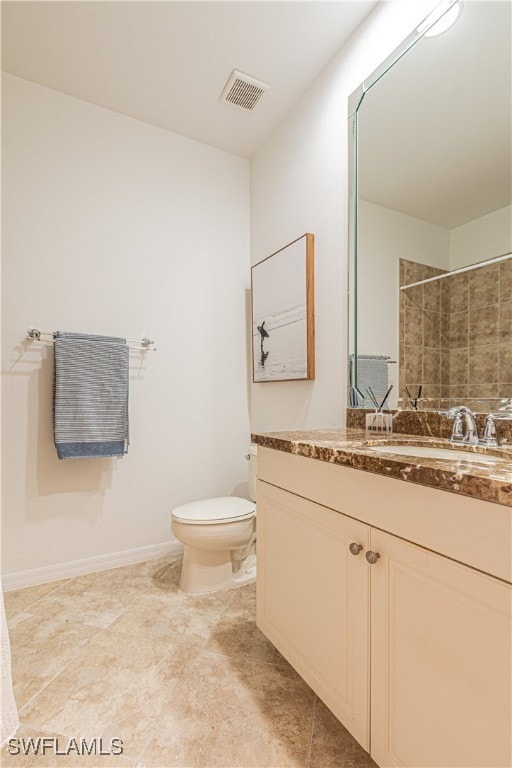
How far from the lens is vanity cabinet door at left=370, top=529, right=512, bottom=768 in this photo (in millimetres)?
614

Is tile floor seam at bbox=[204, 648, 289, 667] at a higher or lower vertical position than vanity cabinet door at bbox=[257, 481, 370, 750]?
lower

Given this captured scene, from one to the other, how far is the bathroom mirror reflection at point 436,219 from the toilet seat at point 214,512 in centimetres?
73

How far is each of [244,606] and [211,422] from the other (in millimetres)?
1043

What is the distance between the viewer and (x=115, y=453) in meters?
1.95

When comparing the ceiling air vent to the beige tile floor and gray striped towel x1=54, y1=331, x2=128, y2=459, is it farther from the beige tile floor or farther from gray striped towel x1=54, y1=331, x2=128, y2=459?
the beige tile floor

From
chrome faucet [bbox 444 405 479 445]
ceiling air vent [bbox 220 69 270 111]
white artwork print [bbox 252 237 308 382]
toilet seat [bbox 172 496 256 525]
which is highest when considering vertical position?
ceiling air vent [bbox 220 69 270 111]

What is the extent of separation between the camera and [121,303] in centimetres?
209

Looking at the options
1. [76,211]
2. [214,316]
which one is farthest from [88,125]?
[214,316]

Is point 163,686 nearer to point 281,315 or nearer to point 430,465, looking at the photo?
point 430,465

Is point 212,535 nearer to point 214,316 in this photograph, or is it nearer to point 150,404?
point 150,404

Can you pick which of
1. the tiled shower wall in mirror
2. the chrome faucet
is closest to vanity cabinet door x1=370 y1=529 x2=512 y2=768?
the chrome faucet

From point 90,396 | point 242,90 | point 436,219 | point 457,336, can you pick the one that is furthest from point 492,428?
point 242,90

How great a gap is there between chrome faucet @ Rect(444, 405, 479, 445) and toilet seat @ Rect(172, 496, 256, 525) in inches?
38.9

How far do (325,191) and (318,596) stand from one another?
170cm
